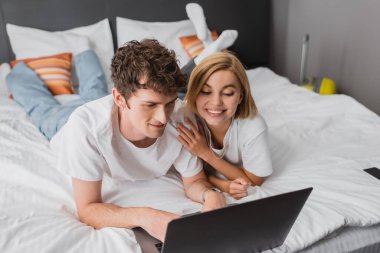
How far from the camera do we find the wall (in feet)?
7.44

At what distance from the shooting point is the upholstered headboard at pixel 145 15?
8.00ft

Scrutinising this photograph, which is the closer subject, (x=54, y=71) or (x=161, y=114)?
(x=161, y=114)

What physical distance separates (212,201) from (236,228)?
0.24 m

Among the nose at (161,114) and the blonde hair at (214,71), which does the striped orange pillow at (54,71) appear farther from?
the nose at (161,114)

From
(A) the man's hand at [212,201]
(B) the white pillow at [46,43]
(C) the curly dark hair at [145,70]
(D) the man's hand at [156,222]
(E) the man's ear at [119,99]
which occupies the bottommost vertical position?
(A) the man's hand at [212,201]

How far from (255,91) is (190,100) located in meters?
1.19

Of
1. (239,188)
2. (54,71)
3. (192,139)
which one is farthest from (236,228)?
(54,71)

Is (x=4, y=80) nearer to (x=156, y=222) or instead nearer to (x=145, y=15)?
(x=145, y=15)

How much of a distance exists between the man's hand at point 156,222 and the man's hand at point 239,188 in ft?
0.93

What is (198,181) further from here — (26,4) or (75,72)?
(26,4)

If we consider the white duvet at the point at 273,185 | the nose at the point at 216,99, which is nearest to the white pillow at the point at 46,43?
the white duvet at the point at 273,185

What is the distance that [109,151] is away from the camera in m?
1.14

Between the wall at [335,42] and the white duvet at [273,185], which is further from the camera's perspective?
the wall at [335,42]

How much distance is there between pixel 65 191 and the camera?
1271 millimetres
